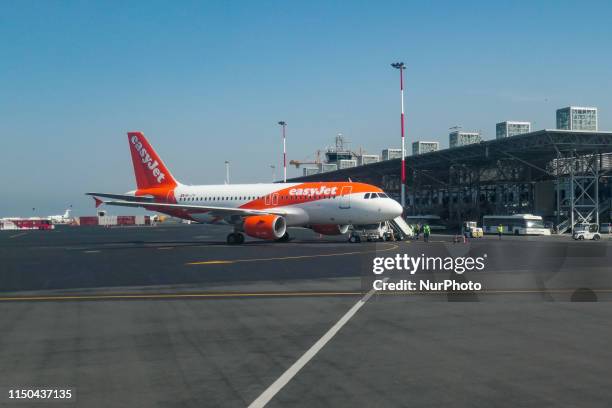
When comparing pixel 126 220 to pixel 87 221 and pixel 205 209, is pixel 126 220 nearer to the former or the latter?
pixel 87 221

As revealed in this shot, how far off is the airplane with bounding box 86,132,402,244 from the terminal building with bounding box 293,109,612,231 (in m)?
32.8

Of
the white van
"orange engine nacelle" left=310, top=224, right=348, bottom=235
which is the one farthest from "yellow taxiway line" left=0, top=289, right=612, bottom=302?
the white van

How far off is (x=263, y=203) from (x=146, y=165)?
12850mm

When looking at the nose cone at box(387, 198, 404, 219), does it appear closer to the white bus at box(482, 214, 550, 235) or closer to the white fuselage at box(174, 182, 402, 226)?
the white fuselage at box(174, 182, 402, 226)

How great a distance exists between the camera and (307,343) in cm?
1055

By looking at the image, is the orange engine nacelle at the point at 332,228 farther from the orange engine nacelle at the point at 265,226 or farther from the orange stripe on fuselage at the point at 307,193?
the orange engine nacelle at the point at 265,226

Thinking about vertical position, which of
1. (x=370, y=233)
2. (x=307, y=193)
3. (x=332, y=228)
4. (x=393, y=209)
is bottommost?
(x=370, y=233)

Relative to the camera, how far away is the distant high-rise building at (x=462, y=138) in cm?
10619

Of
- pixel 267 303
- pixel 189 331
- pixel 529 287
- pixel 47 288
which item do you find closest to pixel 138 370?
pixel 189 331

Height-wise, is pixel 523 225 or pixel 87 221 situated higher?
pixel 523 225

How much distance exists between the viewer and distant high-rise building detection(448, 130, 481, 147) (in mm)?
106188

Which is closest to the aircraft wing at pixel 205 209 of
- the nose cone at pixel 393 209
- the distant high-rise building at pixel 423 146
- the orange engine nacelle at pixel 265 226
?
the orange engine nacelle at pixel 265 226

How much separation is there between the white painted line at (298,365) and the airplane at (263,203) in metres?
29.1

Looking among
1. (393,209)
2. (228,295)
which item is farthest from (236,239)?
(228,295)
